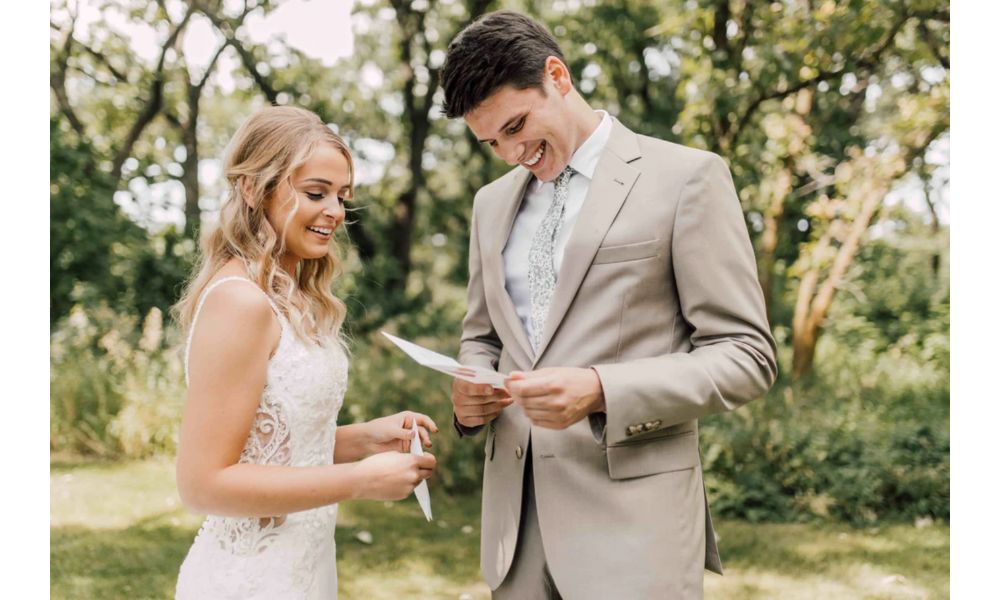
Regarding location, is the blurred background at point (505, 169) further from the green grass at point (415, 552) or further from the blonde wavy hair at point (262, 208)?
the blonde wavy hair at point (262, 208)

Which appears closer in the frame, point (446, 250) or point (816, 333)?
point (816, 333)

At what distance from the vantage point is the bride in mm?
1967

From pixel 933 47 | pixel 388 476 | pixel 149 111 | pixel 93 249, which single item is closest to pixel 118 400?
pixel 93 249

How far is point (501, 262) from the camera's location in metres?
2.44

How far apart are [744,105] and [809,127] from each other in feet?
2.65

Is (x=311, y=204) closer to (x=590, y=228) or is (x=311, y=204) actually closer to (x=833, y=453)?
(x=590, y=228)

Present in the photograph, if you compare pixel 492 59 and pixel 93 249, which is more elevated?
pixel 492 59

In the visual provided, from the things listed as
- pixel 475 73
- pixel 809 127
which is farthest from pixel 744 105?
pixel 475 73

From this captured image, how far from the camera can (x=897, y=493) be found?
21.4 feet

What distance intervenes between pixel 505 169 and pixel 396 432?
404 inches

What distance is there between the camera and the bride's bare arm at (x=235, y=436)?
1.95 metres

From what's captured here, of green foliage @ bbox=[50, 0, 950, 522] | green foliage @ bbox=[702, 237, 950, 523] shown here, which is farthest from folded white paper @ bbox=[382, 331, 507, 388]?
green foliage @ bbox=[702, 237, 950, 523]

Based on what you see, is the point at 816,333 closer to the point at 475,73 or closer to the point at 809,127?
the point at 809,127

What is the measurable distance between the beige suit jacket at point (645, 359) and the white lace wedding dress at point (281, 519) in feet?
1.77
